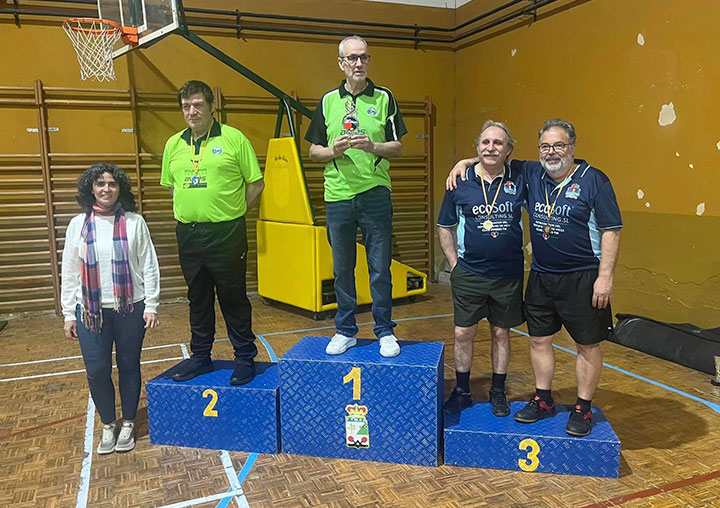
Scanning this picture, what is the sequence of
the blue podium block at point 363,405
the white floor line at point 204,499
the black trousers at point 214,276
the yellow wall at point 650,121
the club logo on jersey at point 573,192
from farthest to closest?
the yellow wall at point 650,121 → the black trousers at point 214,276 → the blue podium block at point 363,405 → the club logo on jersey at point 573,192 → the white floor line at point 204,499

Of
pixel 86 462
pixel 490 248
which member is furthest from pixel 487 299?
pixel 86 462

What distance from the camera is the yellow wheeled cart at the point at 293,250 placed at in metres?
5.11

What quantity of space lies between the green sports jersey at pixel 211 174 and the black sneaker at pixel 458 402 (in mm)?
1429

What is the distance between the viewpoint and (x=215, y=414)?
2727mm

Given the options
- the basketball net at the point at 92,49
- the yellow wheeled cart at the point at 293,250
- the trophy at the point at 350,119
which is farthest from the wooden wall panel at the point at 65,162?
the trophy at the point at 350,119

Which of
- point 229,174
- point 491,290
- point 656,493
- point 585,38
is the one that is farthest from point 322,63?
point 656,493

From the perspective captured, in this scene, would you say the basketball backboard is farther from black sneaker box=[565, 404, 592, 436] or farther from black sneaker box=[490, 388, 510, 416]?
black sneaker box=[565, 404, 592, 436]

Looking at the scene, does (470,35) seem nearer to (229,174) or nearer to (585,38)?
(585,38)

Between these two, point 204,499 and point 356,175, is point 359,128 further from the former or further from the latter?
point 204,499

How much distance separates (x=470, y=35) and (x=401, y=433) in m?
5.47

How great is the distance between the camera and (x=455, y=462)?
8.38 feet

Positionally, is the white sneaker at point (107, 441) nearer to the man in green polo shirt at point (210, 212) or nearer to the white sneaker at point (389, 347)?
the man in green polo shirt at point (210, 212)

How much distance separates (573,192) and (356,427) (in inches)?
57.4

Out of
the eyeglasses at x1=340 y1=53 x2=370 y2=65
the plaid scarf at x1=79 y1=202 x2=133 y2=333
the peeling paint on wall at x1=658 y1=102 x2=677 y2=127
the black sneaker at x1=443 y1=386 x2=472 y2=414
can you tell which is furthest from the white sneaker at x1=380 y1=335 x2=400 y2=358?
the peeling paint on wall at x1=658 y1=102 x2=677 y2=127
